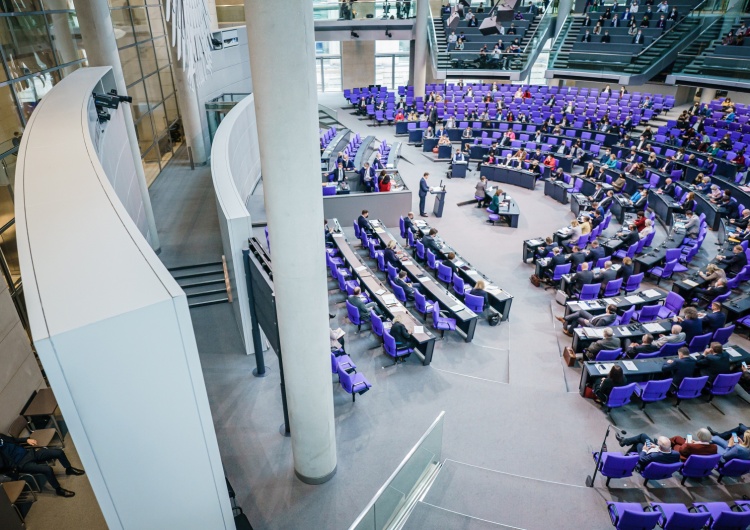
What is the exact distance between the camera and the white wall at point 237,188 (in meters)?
8.57

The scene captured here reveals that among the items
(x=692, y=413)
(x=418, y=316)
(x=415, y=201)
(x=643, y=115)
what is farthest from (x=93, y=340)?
(x=643, y=115)

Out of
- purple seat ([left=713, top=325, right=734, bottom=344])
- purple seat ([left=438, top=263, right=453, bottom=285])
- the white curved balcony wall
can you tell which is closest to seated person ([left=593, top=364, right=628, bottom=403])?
purple seat ([left=713, top=325, right=734, bottom=344])

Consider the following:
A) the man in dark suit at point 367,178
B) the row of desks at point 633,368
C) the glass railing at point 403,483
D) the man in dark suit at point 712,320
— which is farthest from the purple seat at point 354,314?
the man in dark suit at point 367,178

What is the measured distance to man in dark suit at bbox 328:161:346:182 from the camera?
16.8 metres

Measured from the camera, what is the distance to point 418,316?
1134 cm

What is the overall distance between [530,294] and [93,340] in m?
10.2

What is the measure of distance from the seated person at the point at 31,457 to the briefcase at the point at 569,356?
8335 millimetres

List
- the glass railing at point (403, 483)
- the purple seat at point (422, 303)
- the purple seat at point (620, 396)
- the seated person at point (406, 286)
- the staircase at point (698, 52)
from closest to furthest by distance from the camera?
1. the glass railing at point (403, 483)
2. the purple seat at point (620, 396)
3. the purple seat at point (422, 303)
4. the seated person at point (406, 286)
5. the staircase at point (698, 52)

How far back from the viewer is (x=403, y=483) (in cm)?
589

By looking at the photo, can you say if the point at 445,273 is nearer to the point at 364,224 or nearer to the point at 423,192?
the point at 364,224

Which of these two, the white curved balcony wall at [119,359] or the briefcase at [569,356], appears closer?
the white curved balcony wall at [119,359]

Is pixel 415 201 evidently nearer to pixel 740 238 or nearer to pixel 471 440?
pixel 740 238

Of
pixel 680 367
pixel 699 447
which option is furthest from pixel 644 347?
pixel 699 447

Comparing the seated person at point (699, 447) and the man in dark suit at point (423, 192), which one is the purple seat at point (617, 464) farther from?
the man in dark suit at point (423, 192)
